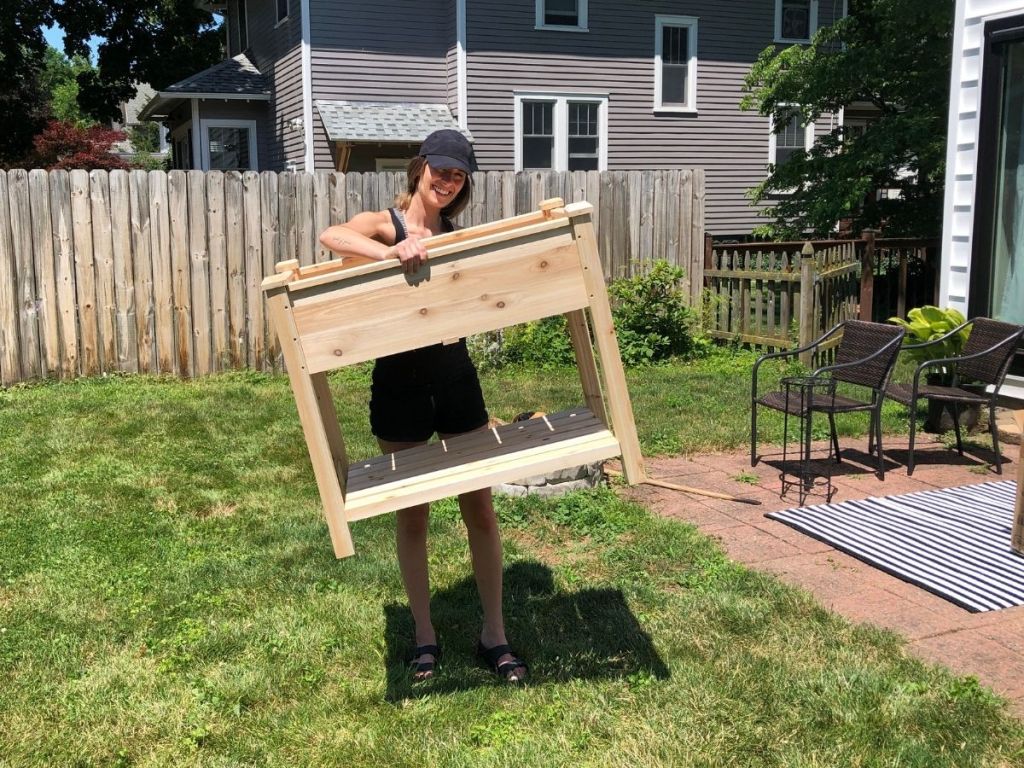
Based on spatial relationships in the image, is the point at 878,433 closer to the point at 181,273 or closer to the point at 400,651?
the point at 400,651

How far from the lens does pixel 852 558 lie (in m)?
4.37

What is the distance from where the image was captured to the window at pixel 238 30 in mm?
20359

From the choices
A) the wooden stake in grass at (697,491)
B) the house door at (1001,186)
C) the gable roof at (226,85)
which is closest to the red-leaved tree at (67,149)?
the gable roof at (226,85)

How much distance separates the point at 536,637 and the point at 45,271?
259 inches

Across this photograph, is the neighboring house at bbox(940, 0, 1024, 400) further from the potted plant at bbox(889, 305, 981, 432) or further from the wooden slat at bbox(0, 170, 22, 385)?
the wooden slat at bbox(0, 170, 22, 385)

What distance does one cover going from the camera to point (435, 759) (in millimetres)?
2807

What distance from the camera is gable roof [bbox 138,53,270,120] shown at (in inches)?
688

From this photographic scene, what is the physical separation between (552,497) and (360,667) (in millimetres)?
2085

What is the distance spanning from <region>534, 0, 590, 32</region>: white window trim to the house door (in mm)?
11539

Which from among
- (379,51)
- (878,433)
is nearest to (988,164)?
(878,433)

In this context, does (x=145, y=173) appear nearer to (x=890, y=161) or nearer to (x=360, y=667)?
(x=360, y=667)

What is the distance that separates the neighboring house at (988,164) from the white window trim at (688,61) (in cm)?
1161

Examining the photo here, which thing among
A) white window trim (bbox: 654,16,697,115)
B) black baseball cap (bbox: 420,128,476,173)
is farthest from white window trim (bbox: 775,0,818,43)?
black baseball cap (bbox: 420,128,476,173)

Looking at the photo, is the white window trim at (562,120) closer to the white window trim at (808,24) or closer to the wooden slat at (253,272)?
the white window trim at (808,24)
